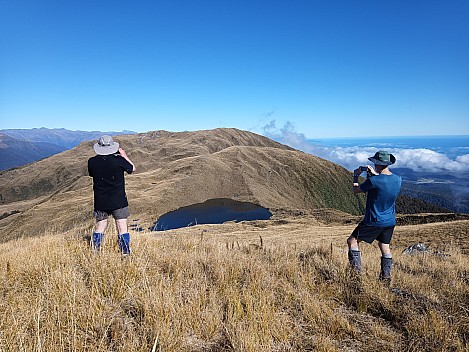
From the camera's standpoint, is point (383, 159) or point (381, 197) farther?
point (383, 159)

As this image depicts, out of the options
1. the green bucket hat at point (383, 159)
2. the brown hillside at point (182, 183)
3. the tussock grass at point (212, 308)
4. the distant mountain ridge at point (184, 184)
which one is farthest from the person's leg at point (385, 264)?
the brown hillside at point (182, 183)

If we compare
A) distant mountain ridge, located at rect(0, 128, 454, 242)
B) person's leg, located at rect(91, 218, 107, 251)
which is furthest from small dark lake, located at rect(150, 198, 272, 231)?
person's leg, located at rect(91, 218, 107, 251)

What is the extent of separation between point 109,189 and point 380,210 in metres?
4.57

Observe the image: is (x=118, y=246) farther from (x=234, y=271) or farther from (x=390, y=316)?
(x=390, y=316)

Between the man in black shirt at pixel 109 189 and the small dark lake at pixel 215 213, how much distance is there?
1715 inches

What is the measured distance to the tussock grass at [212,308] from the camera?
2645 millimetres

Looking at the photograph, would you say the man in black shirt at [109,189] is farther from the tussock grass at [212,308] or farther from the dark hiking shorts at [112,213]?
the tussock grass at [212,308]

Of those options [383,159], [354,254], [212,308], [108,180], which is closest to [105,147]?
[108,180]

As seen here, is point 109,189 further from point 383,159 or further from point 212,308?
point 383,159

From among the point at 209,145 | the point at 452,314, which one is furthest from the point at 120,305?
the point at 209,145

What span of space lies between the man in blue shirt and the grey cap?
428cm

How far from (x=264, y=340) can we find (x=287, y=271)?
2.07 m

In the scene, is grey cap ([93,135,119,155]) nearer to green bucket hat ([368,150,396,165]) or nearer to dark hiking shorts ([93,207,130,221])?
dark hiking shorts ([93,207,130,221])

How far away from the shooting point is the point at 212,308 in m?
3.25
